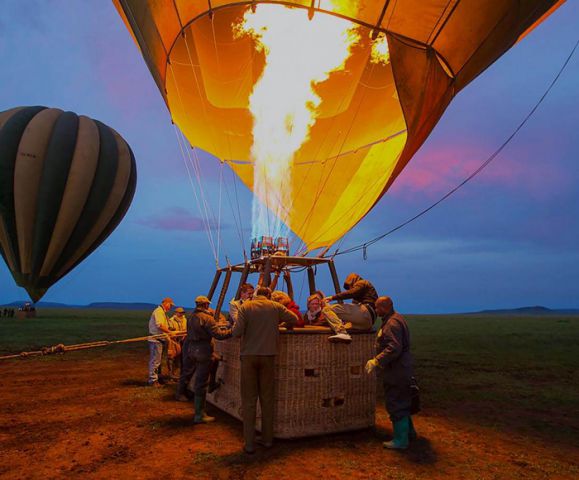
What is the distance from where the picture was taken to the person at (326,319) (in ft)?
15.2

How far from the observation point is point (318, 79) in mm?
7312

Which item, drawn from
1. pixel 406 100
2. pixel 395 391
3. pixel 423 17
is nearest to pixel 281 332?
pixel 395 391

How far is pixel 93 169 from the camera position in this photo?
1571 centimetres

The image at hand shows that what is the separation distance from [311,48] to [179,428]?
6.03 meters

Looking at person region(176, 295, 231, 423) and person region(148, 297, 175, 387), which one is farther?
person region(148, 297, 175, 387)

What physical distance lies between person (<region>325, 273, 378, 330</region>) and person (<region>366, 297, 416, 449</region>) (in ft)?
1.54

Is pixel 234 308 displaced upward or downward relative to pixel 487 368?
upward

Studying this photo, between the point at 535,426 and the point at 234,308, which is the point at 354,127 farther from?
the point at 535,426

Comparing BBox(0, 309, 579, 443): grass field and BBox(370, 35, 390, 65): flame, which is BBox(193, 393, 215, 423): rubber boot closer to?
BBox(0, 309, 579, 443): grass field

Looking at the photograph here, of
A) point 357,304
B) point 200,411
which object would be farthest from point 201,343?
point 357,304

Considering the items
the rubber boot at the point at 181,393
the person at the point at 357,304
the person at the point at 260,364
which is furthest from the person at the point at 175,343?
the person at the point at 357,304

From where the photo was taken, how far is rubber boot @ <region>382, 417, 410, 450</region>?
439 centimetres

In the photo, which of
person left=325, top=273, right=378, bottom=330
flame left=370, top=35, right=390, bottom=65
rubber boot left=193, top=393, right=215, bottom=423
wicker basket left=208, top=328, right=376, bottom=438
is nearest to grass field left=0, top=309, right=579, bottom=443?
wicker basket left=208, top=328, right=376, bottom=438

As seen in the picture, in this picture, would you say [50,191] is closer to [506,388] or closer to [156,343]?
[156,343]
